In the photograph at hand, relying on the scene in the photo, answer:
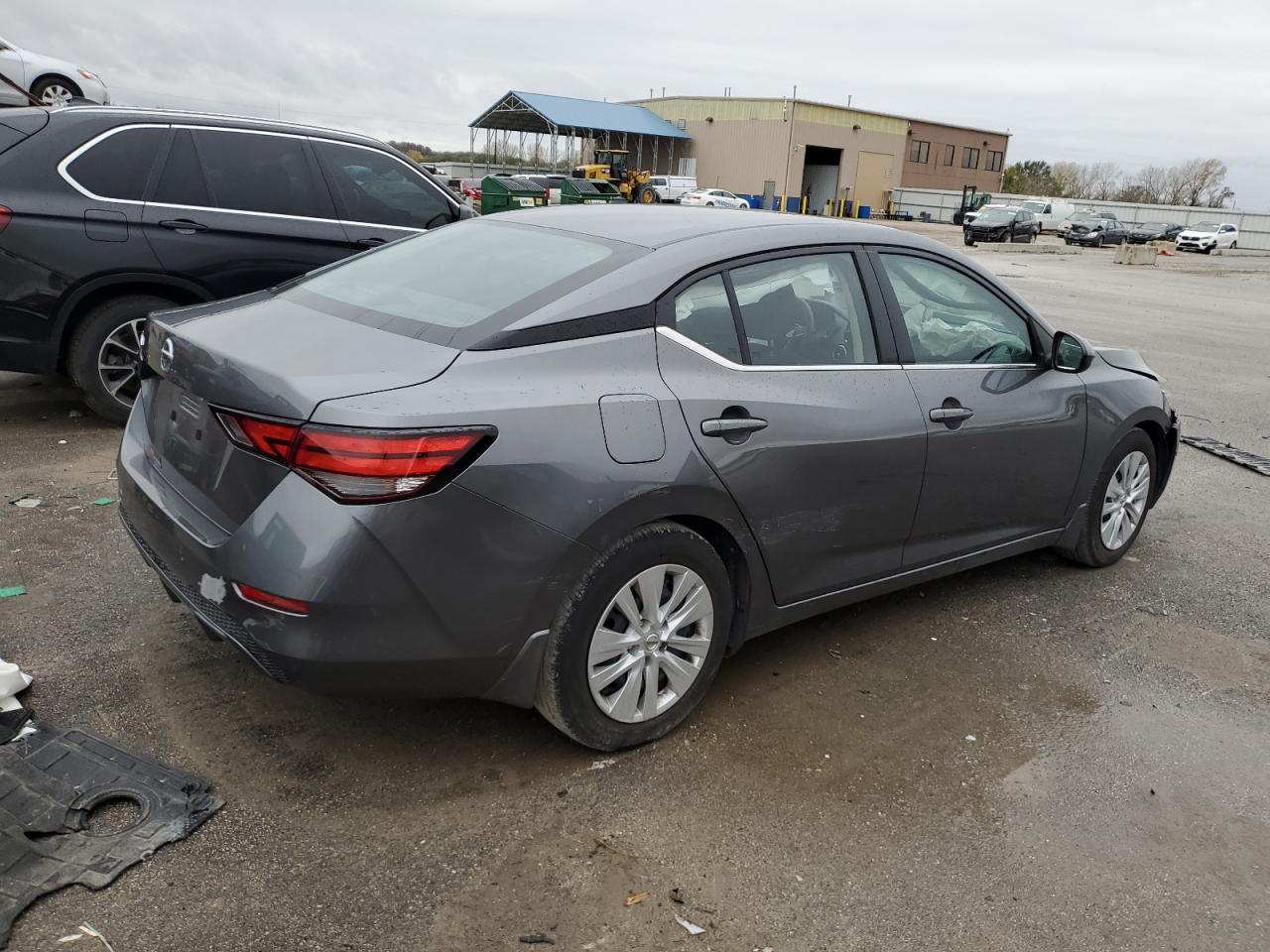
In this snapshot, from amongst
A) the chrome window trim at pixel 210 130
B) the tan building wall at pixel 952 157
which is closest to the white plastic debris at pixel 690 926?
the chrome window trim at pixel 210 130

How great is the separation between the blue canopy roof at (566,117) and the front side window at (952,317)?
180 feet

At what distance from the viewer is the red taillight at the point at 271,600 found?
8.55 feet

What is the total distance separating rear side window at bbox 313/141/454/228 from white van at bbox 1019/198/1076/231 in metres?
57.4

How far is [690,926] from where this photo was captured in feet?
8.34

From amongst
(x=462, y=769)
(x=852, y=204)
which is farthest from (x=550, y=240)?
(x=852, y=204)

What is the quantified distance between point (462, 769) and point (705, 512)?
42.4 inches

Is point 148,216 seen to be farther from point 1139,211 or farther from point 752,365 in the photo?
point 1139,211

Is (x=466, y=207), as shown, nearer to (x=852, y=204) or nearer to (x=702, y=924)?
(x=702, y=924)

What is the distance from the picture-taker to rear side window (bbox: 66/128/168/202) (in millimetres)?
6020

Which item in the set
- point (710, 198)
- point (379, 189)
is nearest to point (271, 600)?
point (379, 189)

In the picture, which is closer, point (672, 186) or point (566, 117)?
point (672, 186)

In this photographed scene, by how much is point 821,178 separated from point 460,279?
70.2m

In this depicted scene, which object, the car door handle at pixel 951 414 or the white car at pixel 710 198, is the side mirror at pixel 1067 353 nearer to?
the car door handle at pixel 951 414

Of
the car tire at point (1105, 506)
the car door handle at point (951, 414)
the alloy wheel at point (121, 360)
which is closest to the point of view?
the car door handle at point (951, 414)
